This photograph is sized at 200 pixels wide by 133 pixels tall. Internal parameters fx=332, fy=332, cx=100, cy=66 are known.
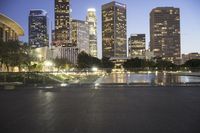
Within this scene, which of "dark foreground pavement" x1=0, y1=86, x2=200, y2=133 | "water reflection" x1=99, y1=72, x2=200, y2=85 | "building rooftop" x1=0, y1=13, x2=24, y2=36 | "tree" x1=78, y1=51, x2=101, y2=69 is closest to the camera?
"dark foreground pavement" x1=0, y1=86, x2=200, y2=133

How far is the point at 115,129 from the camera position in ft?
32.6

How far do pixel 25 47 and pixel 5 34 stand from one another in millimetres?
36115

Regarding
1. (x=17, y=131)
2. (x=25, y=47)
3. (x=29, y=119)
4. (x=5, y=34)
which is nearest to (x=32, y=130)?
(x=17, y=131)

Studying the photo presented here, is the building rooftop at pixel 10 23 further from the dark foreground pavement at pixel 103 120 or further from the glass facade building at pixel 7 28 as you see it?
the dark foreground pavement at pixel 103 120

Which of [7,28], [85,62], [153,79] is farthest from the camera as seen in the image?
[85,62]

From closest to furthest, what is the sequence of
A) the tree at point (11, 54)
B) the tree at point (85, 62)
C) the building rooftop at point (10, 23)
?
the tree at point (11, 54) < the building rooftop at point (10, 23) < the tree at point (85, 62)

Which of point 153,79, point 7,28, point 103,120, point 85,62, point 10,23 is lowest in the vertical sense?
point 103,120

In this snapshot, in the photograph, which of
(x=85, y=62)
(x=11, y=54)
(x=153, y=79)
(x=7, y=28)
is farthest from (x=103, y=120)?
(x=85, y=62)

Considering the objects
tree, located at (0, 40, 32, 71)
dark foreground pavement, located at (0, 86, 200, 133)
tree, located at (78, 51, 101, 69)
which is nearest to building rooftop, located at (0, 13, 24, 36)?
tree, located at (0, 40, 32, 71)

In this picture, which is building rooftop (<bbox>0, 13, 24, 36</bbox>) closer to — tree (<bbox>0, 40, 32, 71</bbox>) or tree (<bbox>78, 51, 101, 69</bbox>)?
tree (<bbox>0, 40, 32, 71</bbox>)

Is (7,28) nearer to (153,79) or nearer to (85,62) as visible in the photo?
(85,62)

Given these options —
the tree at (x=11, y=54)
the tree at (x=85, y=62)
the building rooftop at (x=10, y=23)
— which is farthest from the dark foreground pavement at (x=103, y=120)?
the tree at (x=85, y=62)

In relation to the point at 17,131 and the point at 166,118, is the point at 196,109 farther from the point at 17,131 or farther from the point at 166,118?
the point at 17,131

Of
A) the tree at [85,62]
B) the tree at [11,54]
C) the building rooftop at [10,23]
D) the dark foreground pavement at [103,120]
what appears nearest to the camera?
the dark foreground pavement at [103,120]
